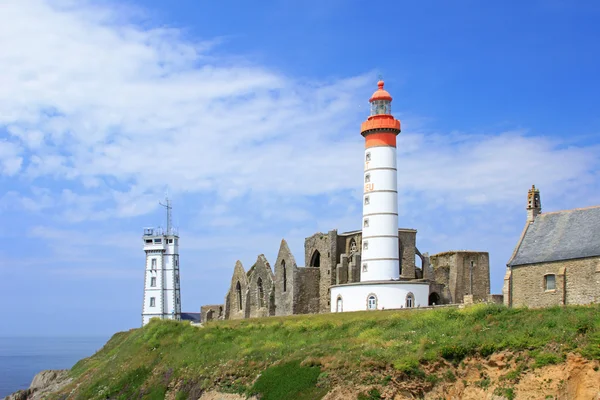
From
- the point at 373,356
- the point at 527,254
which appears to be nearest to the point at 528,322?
the point at 373,356

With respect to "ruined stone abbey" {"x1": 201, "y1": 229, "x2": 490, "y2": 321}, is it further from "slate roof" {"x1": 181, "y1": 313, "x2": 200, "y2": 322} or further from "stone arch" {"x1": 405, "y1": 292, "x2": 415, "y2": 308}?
"slate roof" {"x1": 181, "y1": 313, "x2": 200, "y2": 322}

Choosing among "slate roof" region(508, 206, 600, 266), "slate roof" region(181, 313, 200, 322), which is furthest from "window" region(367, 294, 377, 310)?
"slate roof" region(181, 313, 200, 322)

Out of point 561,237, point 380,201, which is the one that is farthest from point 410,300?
point 561,237

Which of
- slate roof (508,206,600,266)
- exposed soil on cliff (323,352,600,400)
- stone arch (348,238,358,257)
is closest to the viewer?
exposed soil on cliff (323,352,600,400)

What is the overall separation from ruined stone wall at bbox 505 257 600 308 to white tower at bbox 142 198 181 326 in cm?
3976

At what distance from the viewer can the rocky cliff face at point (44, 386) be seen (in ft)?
166

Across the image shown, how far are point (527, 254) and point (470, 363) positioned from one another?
40.0 ft

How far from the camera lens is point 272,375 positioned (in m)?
30.8

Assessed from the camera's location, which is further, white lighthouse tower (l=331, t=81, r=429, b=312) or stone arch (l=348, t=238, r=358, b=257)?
stone arch (l=348, t=238, r=358, b=257)

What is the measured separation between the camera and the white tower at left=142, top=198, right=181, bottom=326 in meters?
69.5

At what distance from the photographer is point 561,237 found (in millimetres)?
36469

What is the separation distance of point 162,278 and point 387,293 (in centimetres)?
3027

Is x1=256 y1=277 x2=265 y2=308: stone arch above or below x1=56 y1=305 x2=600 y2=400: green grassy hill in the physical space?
above

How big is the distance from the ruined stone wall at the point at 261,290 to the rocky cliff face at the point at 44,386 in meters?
14.5
